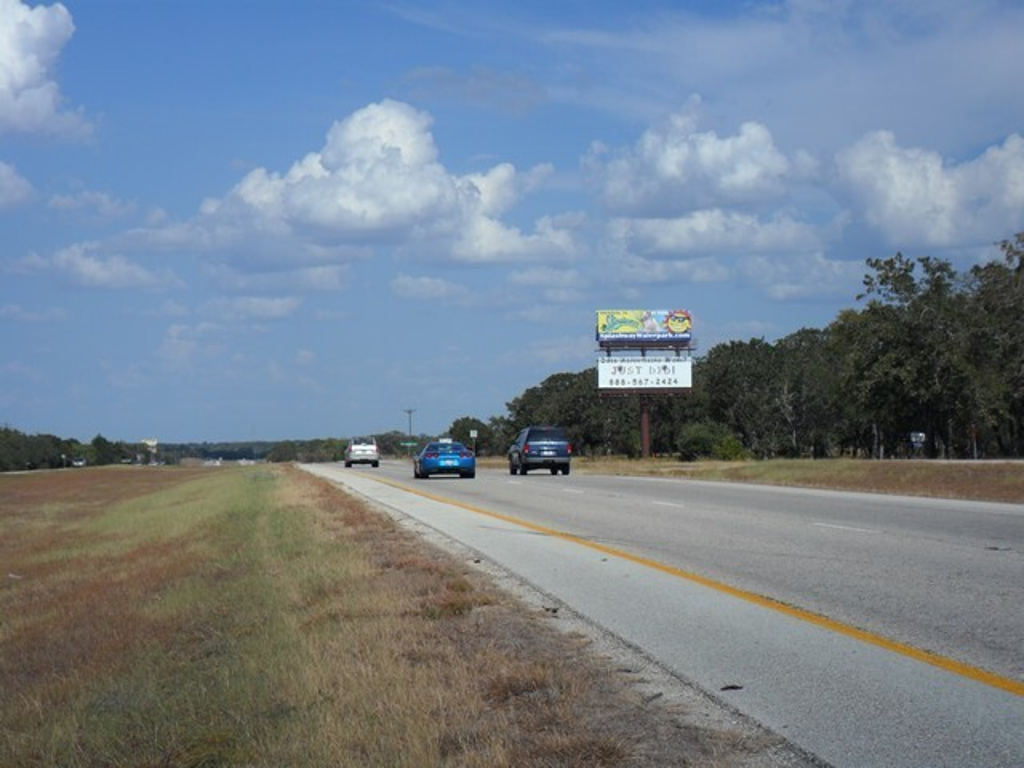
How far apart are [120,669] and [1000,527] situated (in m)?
14.1

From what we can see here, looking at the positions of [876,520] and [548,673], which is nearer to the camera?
[548,673]

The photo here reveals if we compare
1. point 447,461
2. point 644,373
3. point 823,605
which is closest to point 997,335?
point 644,373

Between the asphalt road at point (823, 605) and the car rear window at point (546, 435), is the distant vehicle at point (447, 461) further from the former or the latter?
the asphalt road at point (823, 605)

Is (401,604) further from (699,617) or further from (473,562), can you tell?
(473,562)

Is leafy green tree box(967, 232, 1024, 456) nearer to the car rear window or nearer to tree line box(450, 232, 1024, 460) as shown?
tree line box(450, 232, 1024, 460)

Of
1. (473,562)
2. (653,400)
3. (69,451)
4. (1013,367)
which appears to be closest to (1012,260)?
(1013,367)

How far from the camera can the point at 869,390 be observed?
6881 centimetres

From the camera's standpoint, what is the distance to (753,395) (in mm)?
102438

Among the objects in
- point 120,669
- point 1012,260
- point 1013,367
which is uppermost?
point 1012,260

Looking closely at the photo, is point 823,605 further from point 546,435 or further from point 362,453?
point 362,453

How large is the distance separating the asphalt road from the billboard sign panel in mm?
58765

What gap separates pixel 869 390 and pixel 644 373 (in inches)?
734

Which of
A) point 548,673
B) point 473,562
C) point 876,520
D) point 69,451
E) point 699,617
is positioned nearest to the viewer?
point 548,673

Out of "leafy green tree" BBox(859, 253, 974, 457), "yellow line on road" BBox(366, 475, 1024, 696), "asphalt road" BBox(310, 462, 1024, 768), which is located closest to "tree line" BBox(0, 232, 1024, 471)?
"leafy green tree" BBox(859, 253, 974, 457)
